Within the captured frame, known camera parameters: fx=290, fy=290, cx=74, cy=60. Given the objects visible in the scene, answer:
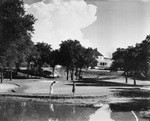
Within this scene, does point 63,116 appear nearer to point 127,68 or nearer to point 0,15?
point 0,15

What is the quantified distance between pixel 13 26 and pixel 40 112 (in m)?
15.8

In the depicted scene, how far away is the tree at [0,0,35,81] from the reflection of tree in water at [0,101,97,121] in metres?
9.42

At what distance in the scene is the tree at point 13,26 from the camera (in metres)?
36.9

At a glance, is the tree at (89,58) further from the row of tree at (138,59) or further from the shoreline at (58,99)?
the shoreline at (58,99)

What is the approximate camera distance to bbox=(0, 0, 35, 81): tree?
121 ft

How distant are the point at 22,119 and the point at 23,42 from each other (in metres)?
19.0

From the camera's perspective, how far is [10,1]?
124 ft

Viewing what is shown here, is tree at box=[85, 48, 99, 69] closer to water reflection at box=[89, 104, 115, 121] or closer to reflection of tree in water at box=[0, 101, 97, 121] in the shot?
reflection of tree in water at box=[0, 101, 97, 121]

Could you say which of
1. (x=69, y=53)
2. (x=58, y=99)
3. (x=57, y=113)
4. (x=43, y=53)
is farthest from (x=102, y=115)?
(x=43, y=53)

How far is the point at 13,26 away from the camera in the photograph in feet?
121

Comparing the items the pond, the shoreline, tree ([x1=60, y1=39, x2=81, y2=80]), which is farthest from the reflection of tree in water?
tree ([x1=60, y1=39, x2=81, y2=80])

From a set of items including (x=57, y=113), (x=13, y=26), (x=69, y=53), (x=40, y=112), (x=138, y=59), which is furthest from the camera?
(x=69, y=53)

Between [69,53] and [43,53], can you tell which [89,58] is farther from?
[43,53]

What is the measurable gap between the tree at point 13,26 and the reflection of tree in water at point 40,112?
371 inches
